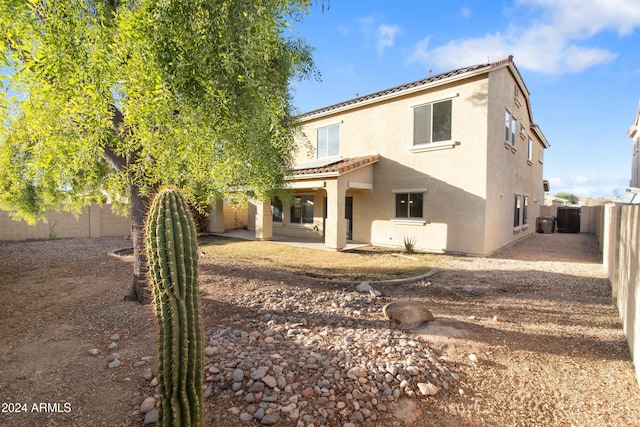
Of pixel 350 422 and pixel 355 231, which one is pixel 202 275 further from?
pixel 355 231

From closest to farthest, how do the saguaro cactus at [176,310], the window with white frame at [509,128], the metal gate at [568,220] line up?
the saguaro cactus at [176,310], the window with white frame at [509,128], the metal gate at [568,220]

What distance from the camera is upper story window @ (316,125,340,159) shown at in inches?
675

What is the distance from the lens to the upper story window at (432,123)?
12.9m

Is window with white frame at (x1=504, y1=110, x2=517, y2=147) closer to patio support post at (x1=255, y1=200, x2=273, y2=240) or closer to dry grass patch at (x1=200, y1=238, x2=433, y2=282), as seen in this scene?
dry grass patch at (x1=200, y1=238, x2=433, y2=282)

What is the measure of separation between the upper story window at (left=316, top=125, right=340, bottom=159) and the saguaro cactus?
48.0ft

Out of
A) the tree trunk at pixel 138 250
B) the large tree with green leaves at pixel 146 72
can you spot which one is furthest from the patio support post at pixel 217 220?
the large tree with green leaves at pixel 146 72

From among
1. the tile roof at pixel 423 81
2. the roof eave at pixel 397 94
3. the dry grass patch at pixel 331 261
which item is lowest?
the dry grass patch at pixel 331 261

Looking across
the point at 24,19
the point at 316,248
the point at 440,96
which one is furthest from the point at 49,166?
the point at 440,96

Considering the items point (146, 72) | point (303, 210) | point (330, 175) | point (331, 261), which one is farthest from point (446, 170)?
point (146, 72)

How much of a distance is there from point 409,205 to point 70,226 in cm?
1740

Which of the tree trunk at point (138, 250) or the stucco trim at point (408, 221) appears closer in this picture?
the tree trunk at point (138, 250)

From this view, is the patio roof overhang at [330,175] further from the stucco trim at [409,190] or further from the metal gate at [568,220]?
the metal gate at [568,220]

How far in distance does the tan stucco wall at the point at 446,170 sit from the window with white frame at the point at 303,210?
109 inches

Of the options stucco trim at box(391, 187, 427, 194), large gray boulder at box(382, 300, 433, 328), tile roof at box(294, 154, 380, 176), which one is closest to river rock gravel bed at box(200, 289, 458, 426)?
large gray boulder at box(382, 300, 433, 328)
